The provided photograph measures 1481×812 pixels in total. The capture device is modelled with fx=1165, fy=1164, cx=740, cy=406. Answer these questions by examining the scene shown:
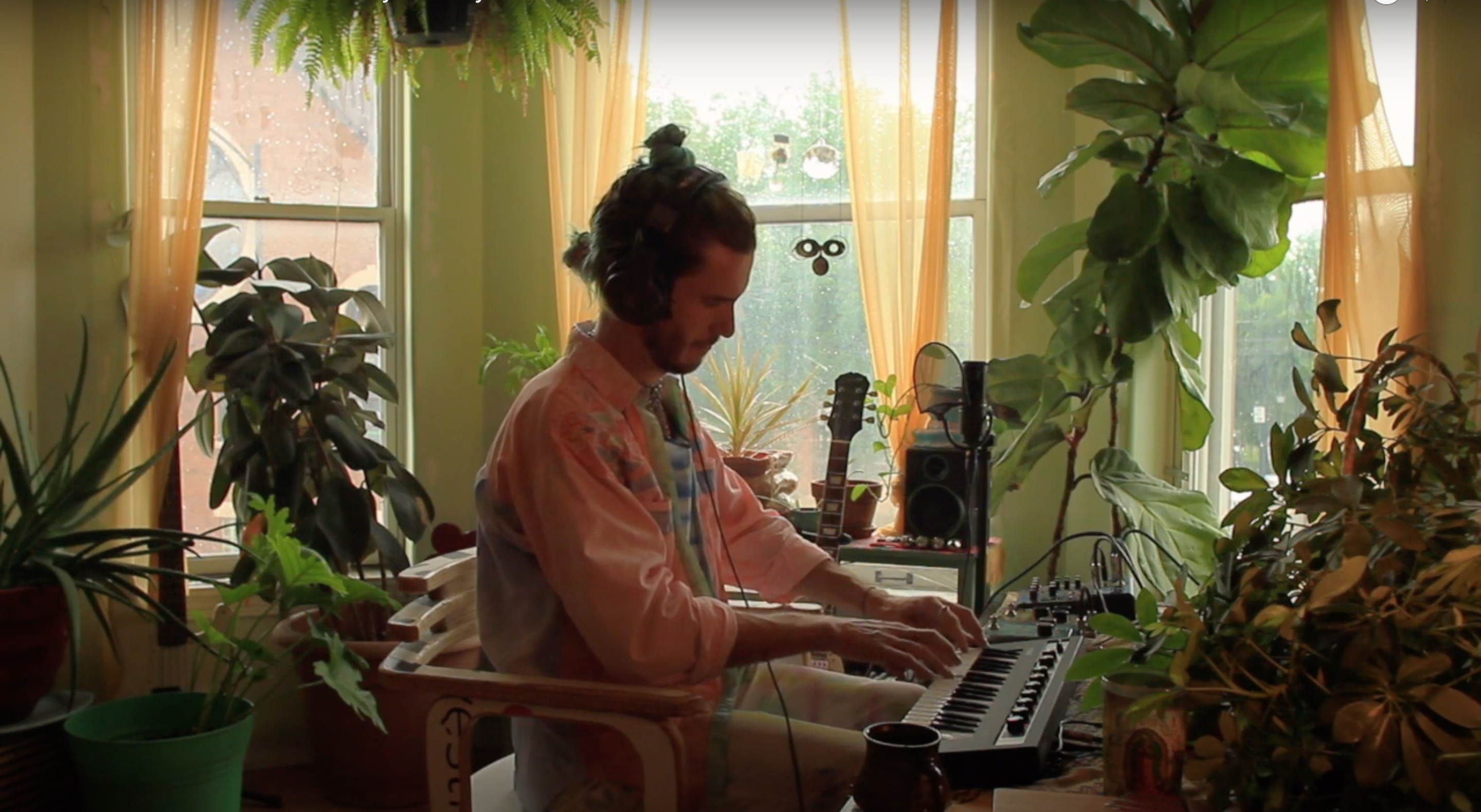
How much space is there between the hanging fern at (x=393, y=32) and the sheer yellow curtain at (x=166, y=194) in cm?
63

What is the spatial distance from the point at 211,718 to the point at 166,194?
148 centimetres

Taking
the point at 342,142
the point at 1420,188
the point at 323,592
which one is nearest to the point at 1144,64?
the point at 1420,188

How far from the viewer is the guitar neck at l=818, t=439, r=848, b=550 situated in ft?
7.51

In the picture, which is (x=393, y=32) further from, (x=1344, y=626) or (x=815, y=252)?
(x=1344, y=626)

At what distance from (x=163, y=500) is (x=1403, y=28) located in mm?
3236

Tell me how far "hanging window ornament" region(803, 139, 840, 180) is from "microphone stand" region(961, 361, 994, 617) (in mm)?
1439

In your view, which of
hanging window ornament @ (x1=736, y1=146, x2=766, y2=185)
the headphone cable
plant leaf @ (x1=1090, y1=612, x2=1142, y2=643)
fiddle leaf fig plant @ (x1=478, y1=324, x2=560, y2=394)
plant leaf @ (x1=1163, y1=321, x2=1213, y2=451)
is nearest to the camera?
plant leaf @ (x1=1090, y1=612, x2=1142, y2=643)

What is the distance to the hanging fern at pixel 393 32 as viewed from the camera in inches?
96.6

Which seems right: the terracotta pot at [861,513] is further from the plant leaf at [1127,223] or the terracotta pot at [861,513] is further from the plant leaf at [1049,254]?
the plant leaf at [1127,223]

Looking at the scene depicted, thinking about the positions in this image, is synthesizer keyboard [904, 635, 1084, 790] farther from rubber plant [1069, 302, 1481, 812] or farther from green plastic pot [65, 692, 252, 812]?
green plastic pot [65, 692, 252, 812]

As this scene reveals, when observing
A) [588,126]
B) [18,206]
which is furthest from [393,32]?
[18,206]

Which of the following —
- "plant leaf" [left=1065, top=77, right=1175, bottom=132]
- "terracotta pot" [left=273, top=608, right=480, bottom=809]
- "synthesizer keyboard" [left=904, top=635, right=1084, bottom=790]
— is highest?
"plant leaf" [left=1065, top=77, right=1175, bottom=132]

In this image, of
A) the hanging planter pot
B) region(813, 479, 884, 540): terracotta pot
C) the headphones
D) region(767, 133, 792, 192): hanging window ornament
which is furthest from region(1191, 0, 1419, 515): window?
Answer: the hanging planter pot

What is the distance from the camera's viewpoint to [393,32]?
248 cm
